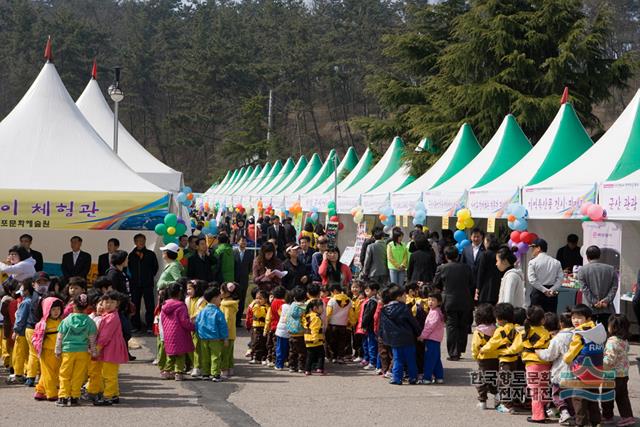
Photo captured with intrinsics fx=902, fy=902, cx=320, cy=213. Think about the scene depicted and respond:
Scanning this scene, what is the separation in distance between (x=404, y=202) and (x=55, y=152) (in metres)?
7.53

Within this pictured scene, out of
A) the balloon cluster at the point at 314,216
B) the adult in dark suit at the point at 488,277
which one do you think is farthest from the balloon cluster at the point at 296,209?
the adult in dark suit at the point at 488,277

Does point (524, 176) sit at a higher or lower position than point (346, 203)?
higher

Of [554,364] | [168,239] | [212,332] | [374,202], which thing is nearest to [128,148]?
[374,202]

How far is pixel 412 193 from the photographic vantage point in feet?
59.2

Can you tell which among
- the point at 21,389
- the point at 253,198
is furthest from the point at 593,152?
the point at 253,198

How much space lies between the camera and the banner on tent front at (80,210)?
12.3m

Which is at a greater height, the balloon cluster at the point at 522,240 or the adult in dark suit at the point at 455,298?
the balloon cluster at the point at 522,240

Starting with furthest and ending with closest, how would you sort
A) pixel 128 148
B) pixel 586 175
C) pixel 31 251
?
pixel 128 148, pixel 586 175, pixel 31 251

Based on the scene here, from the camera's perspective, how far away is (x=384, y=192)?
20.5m

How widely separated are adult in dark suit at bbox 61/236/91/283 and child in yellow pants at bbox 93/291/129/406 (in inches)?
172

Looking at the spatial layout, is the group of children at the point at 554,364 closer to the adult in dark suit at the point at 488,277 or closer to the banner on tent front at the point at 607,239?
the adult in dark suit at the point at 488,277

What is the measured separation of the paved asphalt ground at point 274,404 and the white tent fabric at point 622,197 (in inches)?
86.8

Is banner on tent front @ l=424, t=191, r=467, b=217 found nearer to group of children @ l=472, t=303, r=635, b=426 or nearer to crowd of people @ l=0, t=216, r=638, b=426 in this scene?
crowd of people @ l=0, t=216, r=638, b=426

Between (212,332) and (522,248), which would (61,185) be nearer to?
(212,332)
